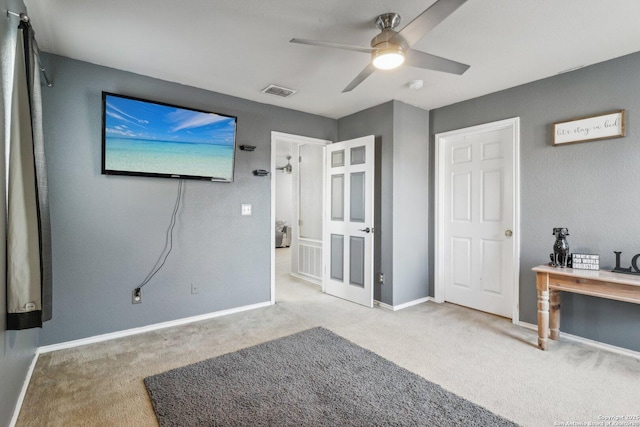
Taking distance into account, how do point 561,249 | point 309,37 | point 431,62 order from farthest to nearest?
point 561,249 → point 309,37 → point 431,62

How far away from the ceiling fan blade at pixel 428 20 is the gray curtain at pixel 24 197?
218 cm

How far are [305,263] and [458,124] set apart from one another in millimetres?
3153

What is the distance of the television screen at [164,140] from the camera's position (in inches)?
113

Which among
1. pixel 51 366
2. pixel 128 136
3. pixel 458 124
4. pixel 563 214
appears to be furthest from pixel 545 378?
pixel 128 136

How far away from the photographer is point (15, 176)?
5.62 ft

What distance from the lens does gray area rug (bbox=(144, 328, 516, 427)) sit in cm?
183

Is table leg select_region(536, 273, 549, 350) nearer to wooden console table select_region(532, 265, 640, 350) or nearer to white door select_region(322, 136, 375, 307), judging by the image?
wooden console table select_region(532, 265, 640, 350)

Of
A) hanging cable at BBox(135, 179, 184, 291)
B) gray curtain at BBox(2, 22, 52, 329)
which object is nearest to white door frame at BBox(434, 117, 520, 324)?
hanging cable at BBox(135, 179, 184, 291)

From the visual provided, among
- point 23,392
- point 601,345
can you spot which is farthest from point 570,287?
point 23,392

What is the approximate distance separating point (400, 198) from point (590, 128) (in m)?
1.87

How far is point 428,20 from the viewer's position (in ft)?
5.74

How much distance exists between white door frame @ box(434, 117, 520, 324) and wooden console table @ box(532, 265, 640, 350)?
16.8 inches

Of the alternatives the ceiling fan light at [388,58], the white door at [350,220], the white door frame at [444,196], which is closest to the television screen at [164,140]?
the white door at [350,220]

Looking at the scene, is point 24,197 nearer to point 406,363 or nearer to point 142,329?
point 142,329
